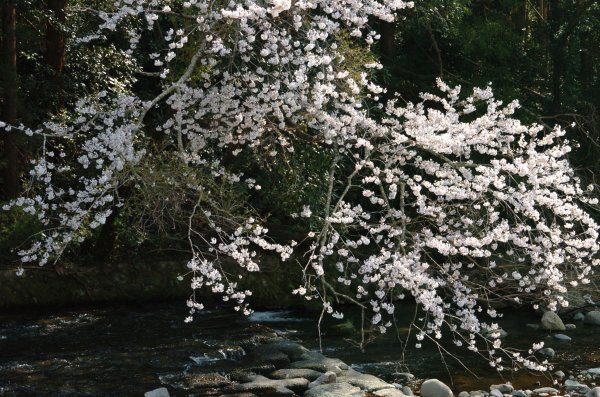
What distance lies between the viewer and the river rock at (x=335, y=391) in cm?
709

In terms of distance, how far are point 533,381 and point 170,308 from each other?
4693 millimetres

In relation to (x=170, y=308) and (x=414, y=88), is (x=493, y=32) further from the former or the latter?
(x=170, y=308)

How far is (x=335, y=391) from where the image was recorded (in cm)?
715

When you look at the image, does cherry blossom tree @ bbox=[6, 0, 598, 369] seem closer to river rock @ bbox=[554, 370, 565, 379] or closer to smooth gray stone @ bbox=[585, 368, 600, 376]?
river rock @ bbox=[554, 370, 565, 379]

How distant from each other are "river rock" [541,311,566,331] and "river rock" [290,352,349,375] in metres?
3.66

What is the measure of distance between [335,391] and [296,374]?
699 millimetres

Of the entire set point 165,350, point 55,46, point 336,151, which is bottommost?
point 165,350

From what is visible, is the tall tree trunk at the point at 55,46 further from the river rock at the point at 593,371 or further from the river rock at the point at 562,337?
the river rock at the point at 593,371

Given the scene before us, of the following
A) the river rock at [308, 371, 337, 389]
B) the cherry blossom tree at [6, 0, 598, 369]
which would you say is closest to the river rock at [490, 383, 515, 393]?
the cherry blossom tree at [6, 0, 598, 369]

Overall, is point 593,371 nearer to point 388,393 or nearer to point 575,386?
point 575,386

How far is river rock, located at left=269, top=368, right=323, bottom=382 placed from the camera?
7.71 meters

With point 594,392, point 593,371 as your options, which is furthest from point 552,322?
point 594,392

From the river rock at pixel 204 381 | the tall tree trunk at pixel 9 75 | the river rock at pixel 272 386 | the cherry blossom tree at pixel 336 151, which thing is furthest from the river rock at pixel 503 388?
the tall tree trunk at pixel 9 75

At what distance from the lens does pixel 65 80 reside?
11055mm
